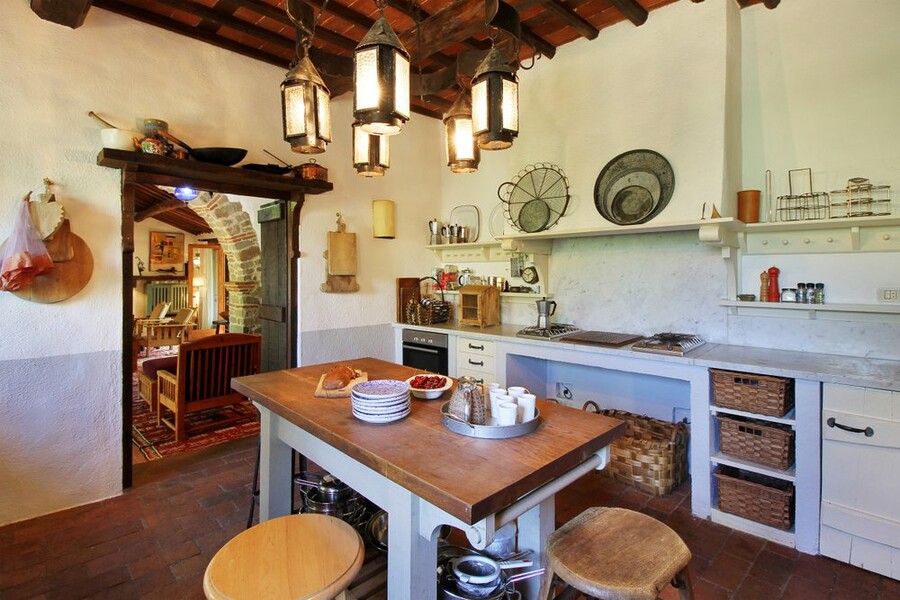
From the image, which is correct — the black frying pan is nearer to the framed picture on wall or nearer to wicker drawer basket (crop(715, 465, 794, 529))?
wicker drawer basket (crop(715, 465, 794, 529))

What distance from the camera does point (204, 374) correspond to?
367cm

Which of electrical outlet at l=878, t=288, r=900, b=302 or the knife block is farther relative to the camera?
the knife block

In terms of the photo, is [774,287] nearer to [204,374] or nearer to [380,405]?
[380,405]

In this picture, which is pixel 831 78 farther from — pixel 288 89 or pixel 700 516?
pixel 288 89

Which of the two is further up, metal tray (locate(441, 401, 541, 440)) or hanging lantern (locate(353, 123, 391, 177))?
hanging lantern (locate(353, 123, 391, 177))

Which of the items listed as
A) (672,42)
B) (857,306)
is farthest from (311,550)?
(672,42)

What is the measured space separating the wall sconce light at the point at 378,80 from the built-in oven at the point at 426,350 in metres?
2.54

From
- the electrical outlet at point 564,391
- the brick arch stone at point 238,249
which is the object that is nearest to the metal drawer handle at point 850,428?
the electrical outlet at point 564,391

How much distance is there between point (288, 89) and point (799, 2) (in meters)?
3.01

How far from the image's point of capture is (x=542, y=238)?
141 inches

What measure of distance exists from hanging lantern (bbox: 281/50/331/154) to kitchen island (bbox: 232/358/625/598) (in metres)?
1.03

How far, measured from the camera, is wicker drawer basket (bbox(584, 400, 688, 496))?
2.73 metres

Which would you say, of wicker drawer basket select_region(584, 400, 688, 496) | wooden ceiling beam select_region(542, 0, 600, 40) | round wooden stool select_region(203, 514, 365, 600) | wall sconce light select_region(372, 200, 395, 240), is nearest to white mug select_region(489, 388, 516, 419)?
round wooden stool select_region(203, 514, 365, 600)

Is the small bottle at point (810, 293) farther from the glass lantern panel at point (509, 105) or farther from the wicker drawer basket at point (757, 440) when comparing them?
the glass lantern panel at point (509, 105)
